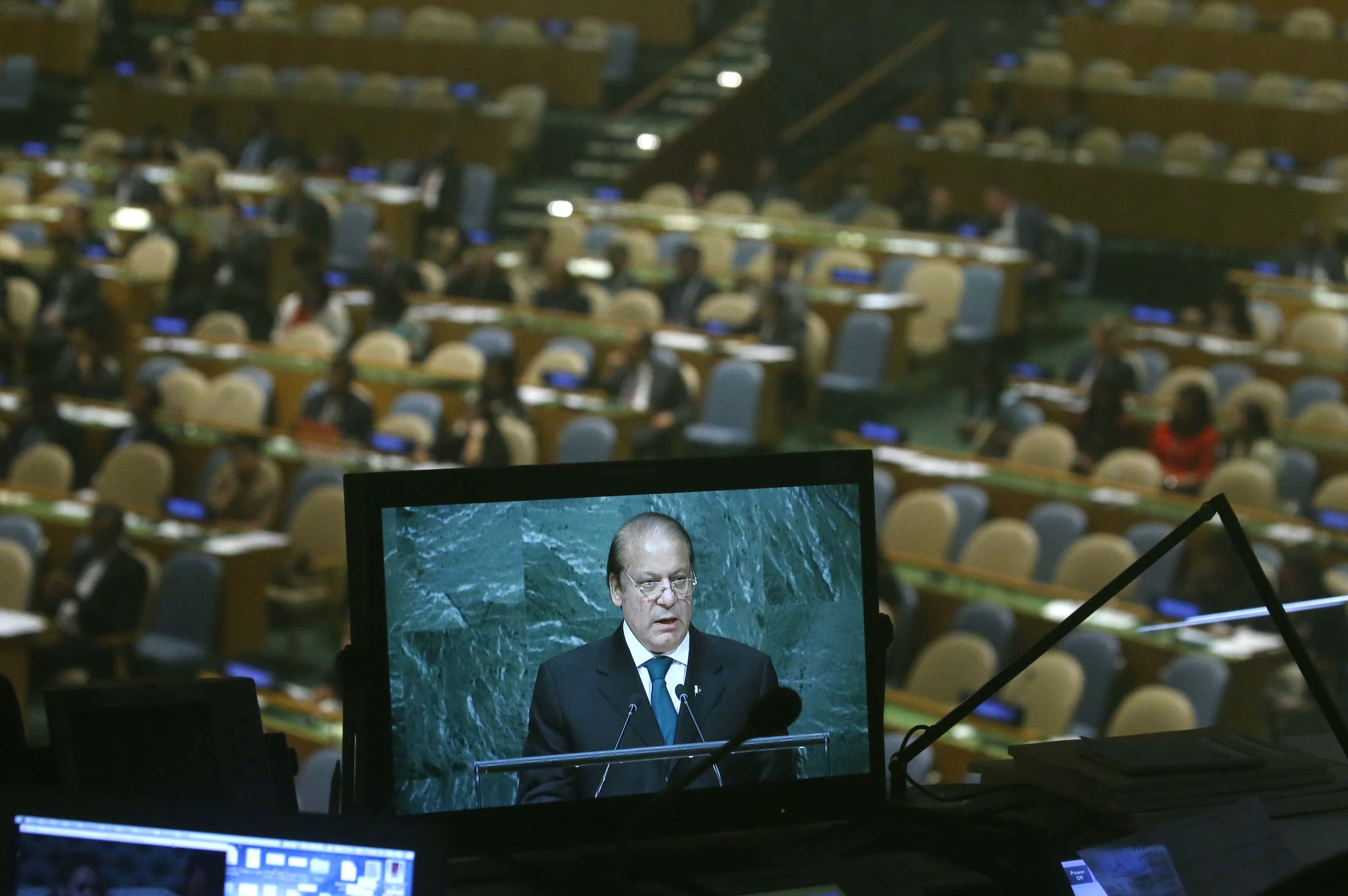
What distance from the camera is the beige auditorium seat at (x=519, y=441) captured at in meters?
7.65

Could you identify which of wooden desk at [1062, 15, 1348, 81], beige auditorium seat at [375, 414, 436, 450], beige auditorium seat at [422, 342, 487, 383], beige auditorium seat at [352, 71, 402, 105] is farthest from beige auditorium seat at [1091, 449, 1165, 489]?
beige auditorium seat at [352, 71, 402, 105]

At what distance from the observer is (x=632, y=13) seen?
50.0 feet

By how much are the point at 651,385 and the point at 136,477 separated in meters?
2.46

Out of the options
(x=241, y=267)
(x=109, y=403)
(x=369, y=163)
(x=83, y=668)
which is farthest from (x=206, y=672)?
(x=369, y=163)

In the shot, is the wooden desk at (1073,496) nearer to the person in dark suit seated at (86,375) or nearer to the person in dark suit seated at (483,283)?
the person in dark suit seated at (483,283)

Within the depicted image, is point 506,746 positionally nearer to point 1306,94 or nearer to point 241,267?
point 241,267

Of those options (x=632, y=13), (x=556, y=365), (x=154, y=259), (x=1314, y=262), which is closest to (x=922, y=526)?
(x=556, y=365)

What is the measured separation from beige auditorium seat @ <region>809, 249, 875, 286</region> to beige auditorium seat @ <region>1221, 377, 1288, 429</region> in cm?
256

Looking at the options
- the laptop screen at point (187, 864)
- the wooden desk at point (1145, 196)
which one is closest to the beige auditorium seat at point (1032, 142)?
the wooden desk at point (1145, 196)

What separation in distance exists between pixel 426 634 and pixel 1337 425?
7.19 metres

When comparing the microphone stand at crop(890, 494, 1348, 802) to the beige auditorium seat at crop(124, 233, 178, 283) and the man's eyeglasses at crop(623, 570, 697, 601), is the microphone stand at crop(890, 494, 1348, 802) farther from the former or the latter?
the beige auditorium seat at crop(124, 233, 178, 283)

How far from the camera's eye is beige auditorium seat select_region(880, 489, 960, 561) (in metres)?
6.87

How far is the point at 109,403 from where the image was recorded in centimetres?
848

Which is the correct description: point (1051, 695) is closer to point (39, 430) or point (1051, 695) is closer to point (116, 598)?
point (116, 598)
